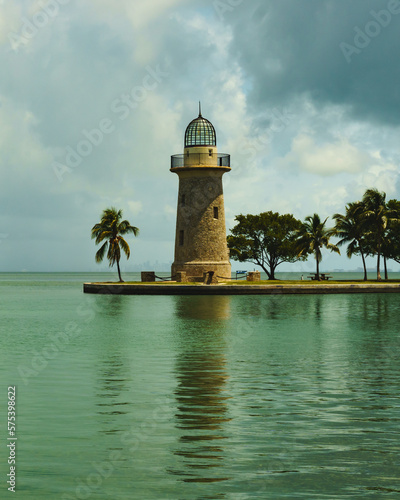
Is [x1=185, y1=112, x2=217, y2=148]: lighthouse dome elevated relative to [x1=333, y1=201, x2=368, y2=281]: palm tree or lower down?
elevated

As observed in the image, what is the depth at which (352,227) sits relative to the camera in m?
69.6

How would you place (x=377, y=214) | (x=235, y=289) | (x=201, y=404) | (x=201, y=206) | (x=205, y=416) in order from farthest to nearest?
(x=377, y=214), (x=201, y=206), (x=235, y=289), (x=201, y=404), (x=205, y=416)

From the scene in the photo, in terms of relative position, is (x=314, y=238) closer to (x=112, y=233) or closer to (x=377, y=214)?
(x=377, y=214)

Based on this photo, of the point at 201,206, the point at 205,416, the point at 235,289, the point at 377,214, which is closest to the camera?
the point at 205,416

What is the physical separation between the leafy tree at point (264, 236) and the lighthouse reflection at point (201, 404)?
41.4 metres

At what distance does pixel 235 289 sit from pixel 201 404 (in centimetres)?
4160

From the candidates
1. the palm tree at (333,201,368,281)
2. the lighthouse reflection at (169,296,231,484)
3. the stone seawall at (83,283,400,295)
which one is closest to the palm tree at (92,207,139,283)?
the stone seawall at (83,283,400,295)

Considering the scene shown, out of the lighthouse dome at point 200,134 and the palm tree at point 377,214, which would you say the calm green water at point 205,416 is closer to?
the lighthouse dome at point 200,134

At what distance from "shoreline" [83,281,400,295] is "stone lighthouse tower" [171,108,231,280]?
392 cm

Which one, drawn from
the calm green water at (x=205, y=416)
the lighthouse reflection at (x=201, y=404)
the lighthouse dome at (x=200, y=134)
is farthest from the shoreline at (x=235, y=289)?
the calm green water at (x=205, y=416)

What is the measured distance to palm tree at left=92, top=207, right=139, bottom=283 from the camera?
6556cm

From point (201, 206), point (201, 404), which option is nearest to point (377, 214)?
point (201, 206)

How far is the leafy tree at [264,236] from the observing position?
69688mm

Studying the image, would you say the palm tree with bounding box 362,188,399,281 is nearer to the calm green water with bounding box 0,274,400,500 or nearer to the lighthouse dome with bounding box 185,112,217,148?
the lighthouse dome with bounding box 185,112,217,148
